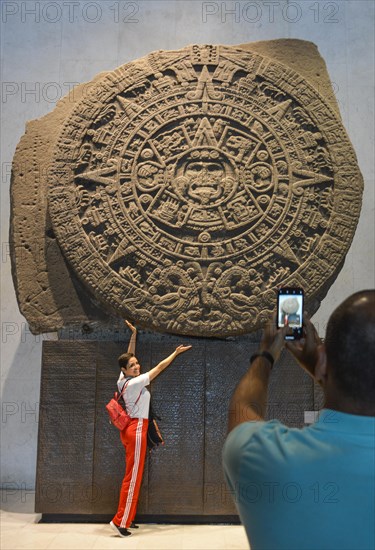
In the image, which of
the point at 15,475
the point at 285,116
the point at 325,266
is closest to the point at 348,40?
the point at 285,116

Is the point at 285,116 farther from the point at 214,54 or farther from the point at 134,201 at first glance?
the point at 134,201

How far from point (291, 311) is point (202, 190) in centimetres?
301

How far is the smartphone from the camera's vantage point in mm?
1685

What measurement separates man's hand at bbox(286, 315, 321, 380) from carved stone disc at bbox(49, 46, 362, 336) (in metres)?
2.91

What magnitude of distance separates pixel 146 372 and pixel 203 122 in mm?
1928

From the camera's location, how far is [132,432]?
441cm

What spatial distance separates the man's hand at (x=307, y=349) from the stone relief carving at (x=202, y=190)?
2.91m

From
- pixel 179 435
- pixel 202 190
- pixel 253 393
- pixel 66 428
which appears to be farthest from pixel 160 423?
pixel 253 393

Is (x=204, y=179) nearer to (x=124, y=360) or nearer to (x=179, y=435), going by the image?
(x=124, y=360)

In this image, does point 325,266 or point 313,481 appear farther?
point 325,266

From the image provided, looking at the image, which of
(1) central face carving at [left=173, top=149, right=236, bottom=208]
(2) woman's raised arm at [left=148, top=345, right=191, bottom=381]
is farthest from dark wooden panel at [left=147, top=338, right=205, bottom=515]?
(1) central face carving at [left=173, top=149, right=236, bottom=208]

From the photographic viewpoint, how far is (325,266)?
15.5 ft

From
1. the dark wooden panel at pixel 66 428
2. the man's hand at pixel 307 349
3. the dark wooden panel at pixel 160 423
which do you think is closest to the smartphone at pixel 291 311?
the man's hand at pixel 307 349

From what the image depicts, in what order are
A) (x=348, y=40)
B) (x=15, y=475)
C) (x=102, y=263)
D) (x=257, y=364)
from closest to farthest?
1. (x=257, y=364)
2. (x=102, y=263)
3. (x=15, y=475)
4. (x=348, y=40)
